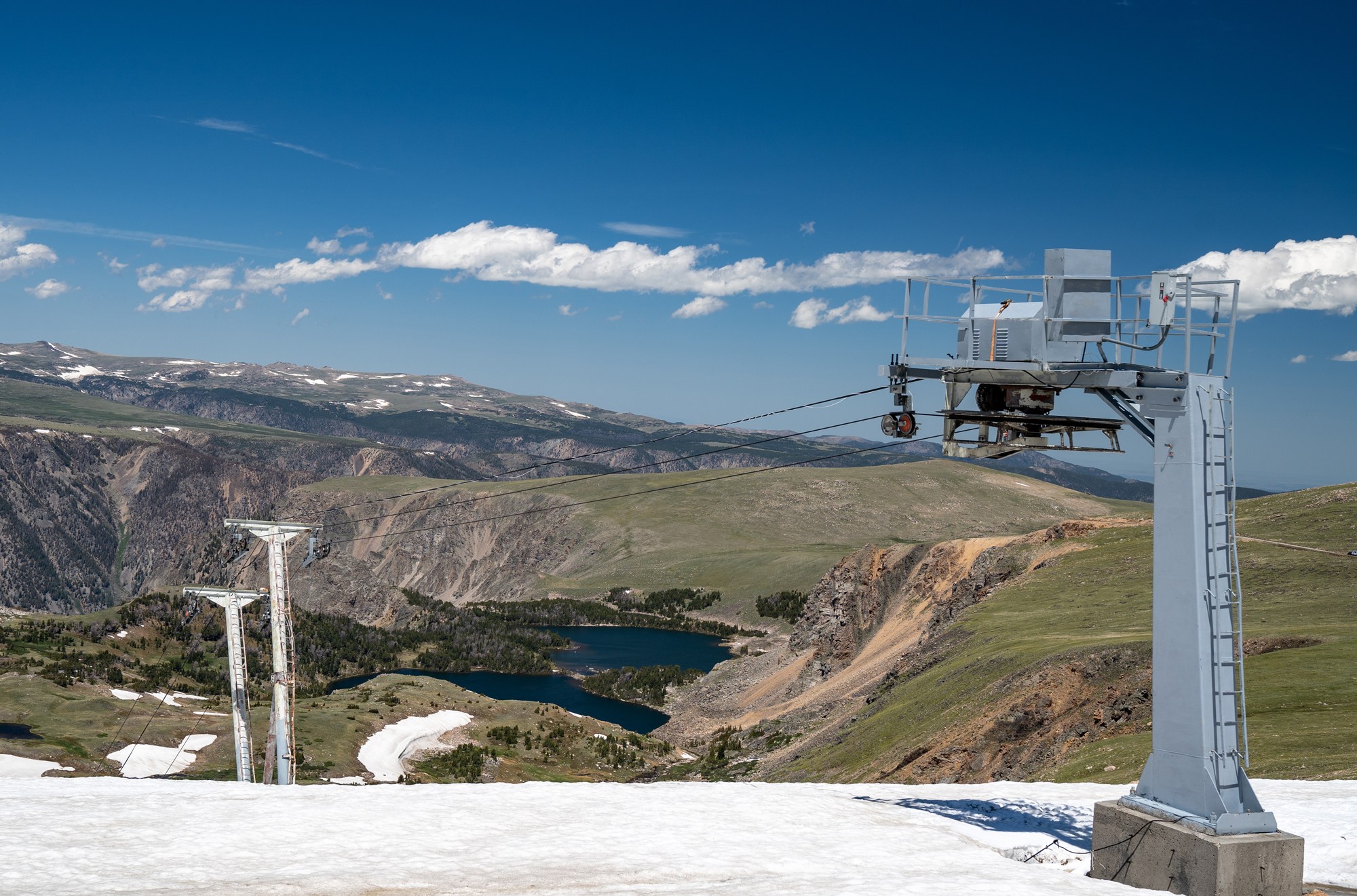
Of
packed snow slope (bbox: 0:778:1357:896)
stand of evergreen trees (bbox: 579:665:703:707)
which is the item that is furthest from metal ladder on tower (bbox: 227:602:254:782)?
stand of evergreen trees (bbox: 579:665:703:707)

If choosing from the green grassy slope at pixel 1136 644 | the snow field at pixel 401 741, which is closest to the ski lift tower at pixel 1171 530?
the green grassy slope at pixel 1136 644

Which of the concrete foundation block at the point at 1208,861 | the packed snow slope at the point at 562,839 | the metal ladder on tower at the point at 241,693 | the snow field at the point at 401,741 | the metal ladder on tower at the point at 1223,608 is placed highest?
the metal ladder on tower at the point at 1223,608

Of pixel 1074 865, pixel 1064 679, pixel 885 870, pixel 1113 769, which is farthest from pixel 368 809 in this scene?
pixel 1064 679

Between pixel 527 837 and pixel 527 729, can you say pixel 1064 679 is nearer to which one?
pixel 527 837

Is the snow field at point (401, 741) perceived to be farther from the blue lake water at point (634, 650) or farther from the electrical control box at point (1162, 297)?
the blue lake water at point (634, 650)

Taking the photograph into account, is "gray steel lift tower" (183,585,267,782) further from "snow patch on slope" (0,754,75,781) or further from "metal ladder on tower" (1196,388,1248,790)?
"metal ladder on tower" (1196,388,1248,790)
